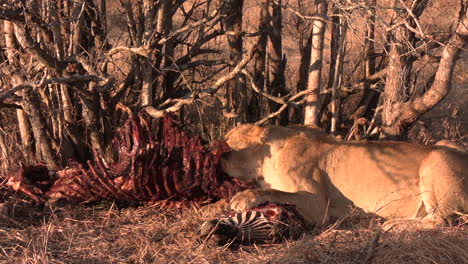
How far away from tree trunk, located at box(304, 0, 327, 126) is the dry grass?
58.6 inches

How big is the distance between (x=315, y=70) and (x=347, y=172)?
1.32 m

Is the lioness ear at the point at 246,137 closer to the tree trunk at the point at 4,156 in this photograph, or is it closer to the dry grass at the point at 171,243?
the dry grass at the point at 171,243

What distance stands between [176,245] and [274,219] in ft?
2.22

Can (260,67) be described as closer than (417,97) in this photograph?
No

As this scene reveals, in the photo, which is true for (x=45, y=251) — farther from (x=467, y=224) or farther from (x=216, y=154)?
(x=467, y=224)

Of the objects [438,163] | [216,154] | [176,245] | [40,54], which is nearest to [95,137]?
[40,54]

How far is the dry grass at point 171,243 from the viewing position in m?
3.40

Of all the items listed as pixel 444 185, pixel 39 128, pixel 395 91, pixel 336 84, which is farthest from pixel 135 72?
pixel 444 185

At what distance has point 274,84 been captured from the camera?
6.45 m

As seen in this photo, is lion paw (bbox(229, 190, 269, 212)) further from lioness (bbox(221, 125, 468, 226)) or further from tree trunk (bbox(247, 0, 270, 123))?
tree trunk (bbox(247, 0, 270, 123))

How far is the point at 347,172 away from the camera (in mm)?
4656

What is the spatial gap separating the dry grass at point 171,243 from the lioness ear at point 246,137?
0.66 meters

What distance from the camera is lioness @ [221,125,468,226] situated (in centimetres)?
432

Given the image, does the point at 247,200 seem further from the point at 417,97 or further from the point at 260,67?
the point at 260,67
